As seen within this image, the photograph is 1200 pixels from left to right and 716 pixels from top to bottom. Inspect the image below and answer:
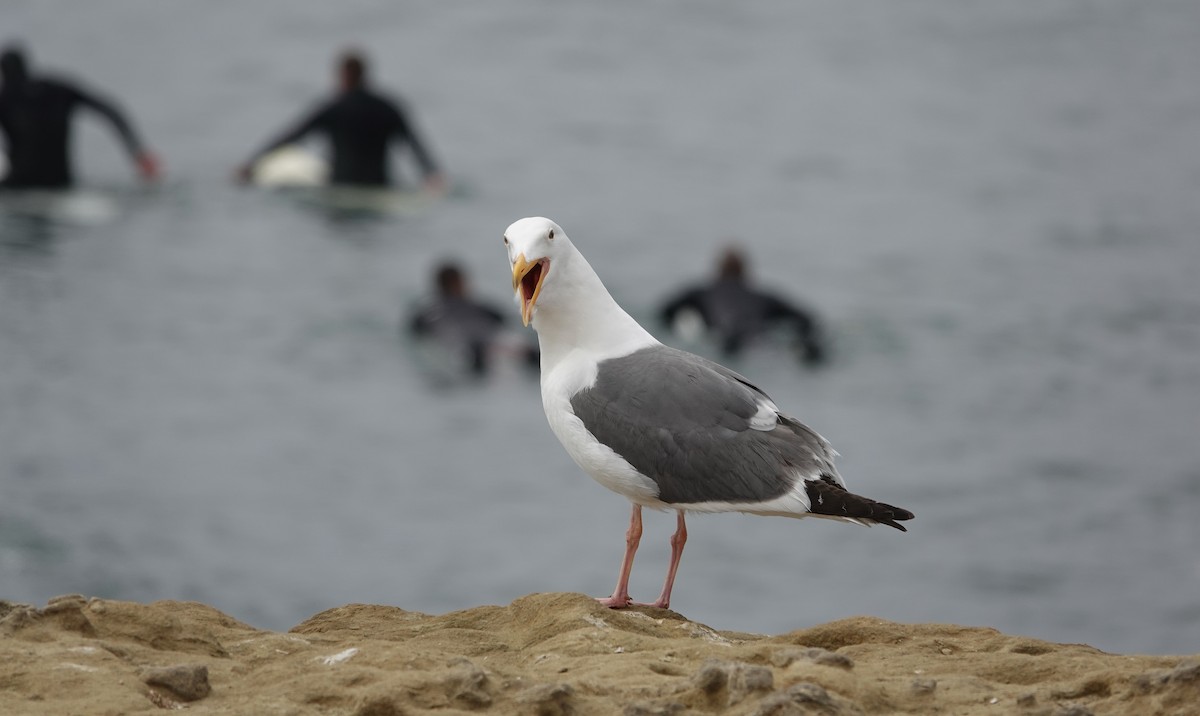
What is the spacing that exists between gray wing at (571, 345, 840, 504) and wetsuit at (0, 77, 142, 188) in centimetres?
2298

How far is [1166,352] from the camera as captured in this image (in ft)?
90.1

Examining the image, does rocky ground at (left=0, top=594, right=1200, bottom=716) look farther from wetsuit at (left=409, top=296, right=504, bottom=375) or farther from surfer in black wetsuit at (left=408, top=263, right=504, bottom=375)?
wetsuit at (left=409, top=296, right=504, bottom=375)

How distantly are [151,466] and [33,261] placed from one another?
7.86m

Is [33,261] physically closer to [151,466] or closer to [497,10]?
[151,466]

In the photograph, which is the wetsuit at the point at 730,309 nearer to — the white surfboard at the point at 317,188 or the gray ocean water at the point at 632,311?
the gray ocean water at the point at 632,311

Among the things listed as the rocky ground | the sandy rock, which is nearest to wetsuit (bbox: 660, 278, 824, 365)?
the rocky ground

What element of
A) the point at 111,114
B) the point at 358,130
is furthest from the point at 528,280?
the point at 358,130

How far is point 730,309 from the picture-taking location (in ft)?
84.4

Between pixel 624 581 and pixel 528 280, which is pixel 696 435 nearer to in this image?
pixel 624 581

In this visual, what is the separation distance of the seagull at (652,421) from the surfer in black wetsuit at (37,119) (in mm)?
22643

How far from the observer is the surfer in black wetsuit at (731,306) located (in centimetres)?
2567

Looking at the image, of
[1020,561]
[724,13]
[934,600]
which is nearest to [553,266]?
[934,600]

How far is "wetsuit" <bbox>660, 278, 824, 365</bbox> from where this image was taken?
25688mm

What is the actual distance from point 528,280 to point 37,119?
23235 millimetres
